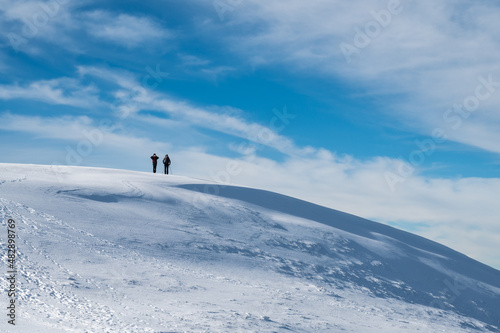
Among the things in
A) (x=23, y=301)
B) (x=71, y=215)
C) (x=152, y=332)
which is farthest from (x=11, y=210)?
(x=152, y=332)

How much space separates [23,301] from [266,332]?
16.6ft

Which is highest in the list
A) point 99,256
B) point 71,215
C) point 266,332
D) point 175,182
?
point 175,182

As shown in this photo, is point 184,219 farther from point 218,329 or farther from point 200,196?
point 218,329

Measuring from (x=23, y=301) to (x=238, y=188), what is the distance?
1664cm

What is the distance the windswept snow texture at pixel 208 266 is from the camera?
10.2 metres

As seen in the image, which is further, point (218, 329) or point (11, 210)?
point (11, 210)

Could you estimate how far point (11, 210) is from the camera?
1439 cm

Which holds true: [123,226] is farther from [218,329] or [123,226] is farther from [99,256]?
[218,329]

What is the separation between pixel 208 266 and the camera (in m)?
14.1

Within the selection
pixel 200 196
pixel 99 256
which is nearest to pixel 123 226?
pixel 99 256

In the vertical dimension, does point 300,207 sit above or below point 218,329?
above

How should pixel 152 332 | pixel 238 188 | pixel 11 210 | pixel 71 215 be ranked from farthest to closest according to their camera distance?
pixel 238 188, pixel 71 215, pixel 11 210, pixel 152 332

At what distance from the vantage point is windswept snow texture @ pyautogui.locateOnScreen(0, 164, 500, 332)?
33.6ft

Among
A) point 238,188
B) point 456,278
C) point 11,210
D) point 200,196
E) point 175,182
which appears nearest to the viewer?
point 11,210
